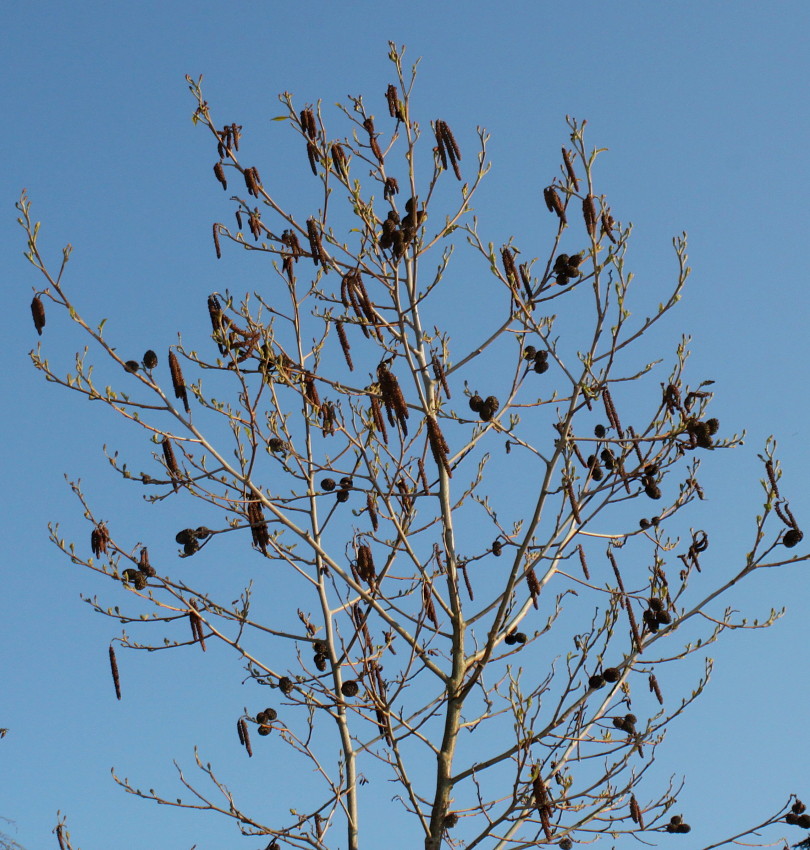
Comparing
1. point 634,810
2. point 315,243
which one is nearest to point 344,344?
point 315,243

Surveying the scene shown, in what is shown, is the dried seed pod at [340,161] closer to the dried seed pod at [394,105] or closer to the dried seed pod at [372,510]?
the dried seed pod at [394,105]

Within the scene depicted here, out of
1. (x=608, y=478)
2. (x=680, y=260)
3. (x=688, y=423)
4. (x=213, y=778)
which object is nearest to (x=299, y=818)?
(x=213, y=778)

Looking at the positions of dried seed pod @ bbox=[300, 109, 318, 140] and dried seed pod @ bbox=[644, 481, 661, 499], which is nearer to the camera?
dried seed pod @ bbox=[644, 481, 661, 499]

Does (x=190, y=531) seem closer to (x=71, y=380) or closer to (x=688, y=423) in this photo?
(x=71, y=380)

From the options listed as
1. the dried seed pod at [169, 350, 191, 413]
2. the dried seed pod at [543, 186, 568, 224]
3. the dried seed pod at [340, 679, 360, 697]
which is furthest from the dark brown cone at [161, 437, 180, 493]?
the dried seed pod at [543, 186, 568, 224]

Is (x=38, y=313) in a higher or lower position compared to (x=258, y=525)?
higher

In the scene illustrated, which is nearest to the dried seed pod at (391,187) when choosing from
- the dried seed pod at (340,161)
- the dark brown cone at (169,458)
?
the dried seed pod at (340,161)

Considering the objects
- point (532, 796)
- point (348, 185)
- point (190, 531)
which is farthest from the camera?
point (348, 185)

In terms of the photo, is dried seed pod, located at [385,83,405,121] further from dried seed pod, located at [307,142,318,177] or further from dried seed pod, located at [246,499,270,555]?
dried seed pod, located at [246,499,270,555]

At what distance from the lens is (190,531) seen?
6336 millimetres

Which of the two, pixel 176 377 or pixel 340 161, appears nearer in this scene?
pixel 176 377

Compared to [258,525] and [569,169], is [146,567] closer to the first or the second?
[258,525]

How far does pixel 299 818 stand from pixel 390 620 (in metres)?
1.43

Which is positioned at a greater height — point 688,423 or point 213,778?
point 688,423
